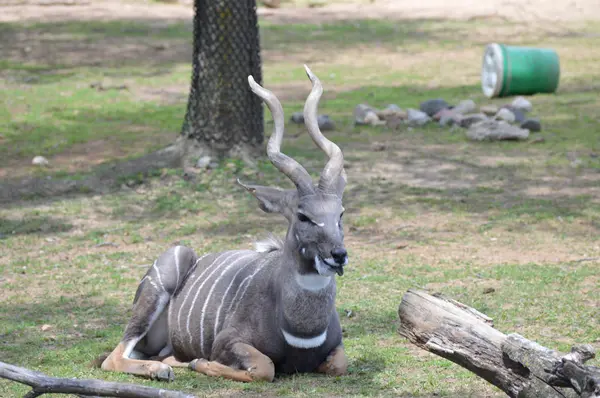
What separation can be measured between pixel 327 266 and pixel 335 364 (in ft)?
2.01

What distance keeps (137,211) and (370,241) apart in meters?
2.26

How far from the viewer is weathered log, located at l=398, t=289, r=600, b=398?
12.7 feet

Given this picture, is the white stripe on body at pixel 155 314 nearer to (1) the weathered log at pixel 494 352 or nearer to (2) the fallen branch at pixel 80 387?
(1) the weathered log at pixel 494 352

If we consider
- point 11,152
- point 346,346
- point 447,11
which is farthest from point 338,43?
point 346,346

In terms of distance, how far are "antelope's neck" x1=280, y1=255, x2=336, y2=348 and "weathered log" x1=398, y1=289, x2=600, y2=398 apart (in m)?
0.38

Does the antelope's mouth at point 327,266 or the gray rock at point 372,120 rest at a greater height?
the antelope's mouth at point 327,266

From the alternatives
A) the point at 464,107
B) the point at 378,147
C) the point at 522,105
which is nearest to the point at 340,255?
the point at 378,147

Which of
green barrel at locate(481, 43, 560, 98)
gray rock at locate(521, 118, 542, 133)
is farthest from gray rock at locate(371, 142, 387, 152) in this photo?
green barrel at locate(481, 43, 560, 98)

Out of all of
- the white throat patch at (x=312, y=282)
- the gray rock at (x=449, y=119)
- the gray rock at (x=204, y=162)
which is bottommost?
the gray rock at (x=449, y=119)

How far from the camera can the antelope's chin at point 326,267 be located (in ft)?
16.2

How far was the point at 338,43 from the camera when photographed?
19.2 m

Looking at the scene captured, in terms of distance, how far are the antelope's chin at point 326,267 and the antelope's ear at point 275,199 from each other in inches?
14.5

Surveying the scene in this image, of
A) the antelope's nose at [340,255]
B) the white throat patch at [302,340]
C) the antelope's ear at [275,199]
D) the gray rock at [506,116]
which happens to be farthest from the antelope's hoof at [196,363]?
the gray rock at [506,116]

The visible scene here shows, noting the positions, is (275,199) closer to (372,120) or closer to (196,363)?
(196,363)
